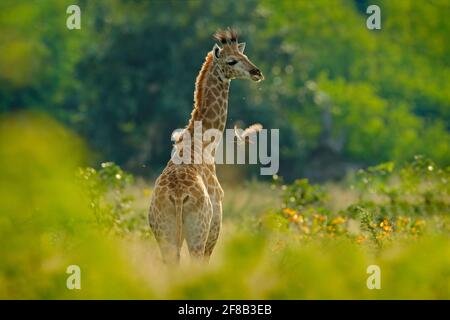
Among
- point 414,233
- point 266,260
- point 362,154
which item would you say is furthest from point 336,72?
point 266,260

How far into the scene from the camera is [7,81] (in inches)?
1407

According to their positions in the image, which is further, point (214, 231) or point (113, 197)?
point (113, 197)

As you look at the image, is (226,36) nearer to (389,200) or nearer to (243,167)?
(389,200)

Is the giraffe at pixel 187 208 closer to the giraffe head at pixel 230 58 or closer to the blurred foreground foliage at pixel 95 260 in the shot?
Answer: the giraffe head at pixel 230 58

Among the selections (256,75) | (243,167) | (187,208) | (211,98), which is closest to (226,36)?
(256,75)

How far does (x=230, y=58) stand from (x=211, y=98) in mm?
438

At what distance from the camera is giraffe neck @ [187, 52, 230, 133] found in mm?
10734

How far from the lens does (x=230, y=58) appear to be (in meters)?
10.9

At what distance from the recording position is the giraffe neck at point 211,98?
10.7 meters

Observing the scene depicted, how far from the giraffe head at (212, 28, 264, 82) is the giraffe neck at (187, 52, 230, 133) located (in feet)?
0.31

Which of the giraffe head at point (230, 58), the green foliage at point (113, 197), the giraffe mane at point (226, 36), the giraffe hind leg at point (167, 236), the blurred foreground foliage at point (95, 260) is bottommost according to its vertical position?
the blurred foreground foliage at point (95, 260)

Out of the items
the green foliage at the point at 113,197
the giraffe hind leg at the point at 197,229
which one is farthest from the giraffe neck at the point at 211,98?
the green foliage at the point at 113,197

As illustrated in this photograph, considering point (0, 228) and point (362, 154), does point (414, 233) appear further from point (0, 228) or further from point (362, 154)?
point (362, 154)

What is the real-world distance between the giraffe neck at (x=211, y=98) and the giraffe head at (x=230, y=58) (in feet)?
0.31
